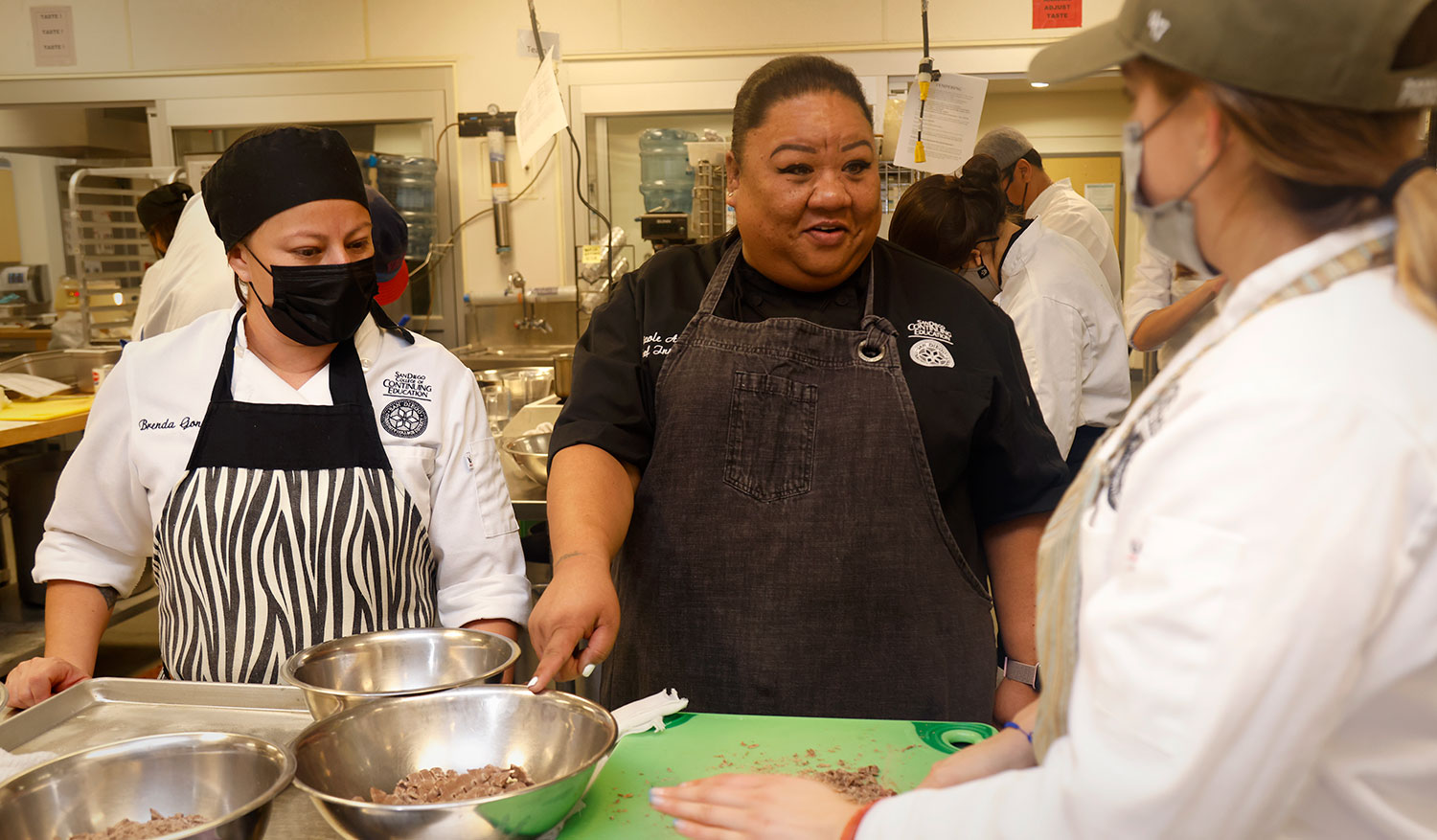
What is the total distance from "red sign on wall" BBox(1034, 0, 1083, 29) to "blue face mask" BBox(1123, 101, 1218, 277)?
4.72 m

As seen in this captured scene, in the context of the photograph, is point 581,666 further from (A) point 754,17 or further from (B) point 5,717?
(A) point 754,17

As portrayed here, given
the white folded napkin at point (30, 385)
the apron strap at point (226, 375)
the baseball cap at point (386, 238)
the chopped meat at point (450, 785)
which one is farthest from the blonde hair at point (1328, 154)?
the white folded napkin at point (30, 385)

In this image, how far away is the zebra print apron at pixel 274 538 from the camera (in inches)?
64.4

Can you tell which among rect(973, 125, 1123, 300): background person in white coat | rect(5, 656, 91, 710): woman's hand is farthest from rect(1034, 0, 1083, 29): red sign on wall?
rect(5, 656, 91, 710): woman's hand

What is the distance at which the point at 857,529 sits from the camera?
66.6 inches

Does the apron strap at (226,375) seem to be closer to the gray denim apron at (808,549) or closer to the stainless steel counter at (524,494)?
the gray denim apron at (808,549)

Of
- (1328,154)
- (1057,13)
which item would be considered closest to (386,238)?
(1328,154)

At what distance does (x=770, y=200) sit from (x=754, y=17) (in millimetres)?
3845

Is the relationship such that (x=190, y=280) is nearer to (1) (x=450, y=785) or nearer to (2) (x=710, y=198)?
(2) (x=710, y=198)

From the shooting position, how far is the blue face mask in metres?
0.83

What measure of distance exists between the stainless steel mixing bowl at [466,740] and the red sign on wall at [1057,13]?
15.9 ft

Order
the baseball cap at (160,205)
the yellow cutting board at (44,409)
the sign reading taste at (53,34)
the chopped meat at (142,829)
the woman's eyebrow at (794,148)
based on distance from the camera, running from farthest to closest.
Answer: the sign reading taste at (53,34) → the baseball cap at (160,205) → the yellow cutting board at (44,409) → the woman's eyebrow at (794,148) → the chopped meat at (142,829)

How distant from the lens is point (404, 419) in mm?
1737

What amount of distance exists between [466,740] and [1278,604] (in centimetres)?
90
